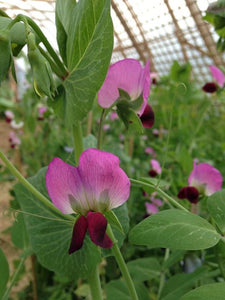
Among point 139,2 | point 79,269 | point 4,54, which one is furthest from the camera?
point 139,2

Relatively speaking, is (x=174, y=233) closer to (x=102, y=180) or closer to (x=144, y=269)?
(x=102, y=180)

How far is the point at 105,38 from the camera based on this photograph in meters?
0.31

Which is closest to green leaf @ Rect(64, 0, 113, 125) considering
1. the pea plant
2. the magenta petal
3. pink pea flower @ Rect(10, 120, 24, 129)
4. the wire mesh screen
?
the pea plant

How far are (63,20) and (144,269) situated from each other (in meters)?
0.46

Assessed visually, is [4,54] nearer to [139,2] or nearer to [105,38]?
[105,38]

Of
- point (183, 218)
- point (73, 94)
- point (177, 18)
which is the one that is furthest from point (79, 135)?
point (177, 18)

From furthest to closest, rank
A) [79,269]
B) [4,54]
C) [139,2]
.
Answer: [139,2]
[79,269]
[4,54]

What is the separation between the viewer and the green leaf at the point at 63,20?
36cm

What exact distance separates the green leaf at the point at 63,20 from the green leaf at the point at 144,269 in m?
0.40

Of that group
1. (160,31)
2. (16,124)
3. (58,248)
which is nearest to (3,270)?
(58,248)

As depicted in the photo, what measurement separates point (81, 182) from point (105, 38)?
141 mm

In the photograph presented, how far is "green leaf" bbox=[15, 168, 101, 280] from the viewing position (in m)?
0.42

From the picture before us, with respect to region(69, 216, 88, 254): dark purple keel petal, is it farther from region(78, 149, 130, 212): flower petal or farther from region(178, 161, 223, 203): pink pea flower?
region(178, 161, 223, 203): pink pea flower

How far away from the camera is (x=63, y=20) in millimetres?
379
